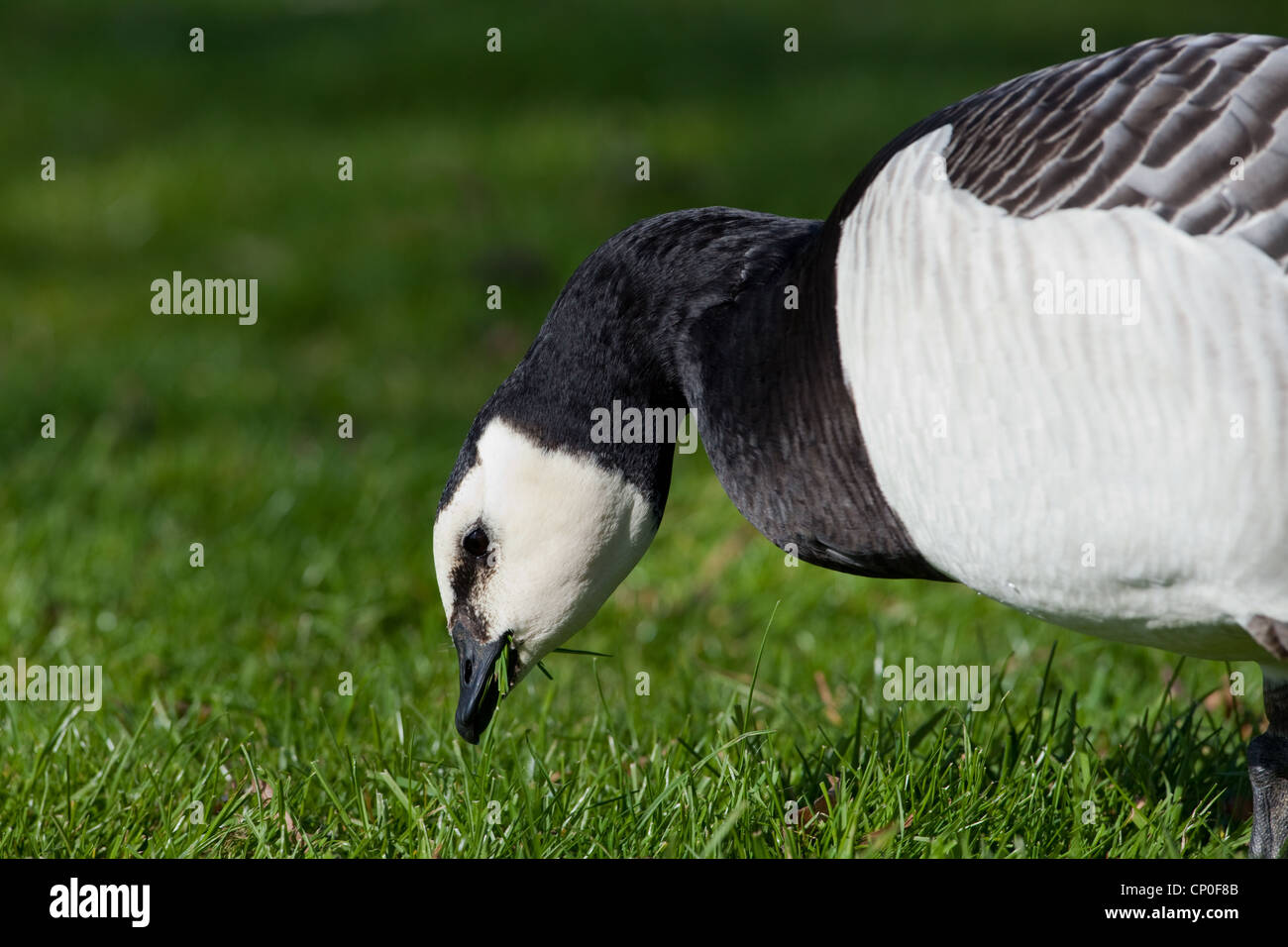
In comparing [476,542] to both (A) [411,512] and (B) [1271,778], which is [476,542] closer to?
(B) [1271,778]

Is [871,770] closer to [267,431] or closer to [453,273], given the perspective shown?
[267,431]

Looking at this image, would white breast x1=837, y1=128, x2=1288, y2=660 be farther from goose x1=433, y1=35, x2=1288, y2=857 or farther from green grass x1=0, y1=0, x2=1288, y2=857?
green grass x1=0, y1=0, x2=1288, y2=857

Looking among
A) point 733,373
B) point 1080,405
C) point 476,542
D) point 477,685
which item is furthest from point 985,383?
point 477,685

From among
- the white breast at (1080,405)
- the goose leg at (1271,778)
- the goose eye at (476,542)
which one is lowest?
the goose leg at (1271,778)

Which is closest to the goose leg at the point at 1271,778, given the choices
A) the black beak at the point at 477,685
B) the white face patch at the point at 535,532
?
the white face patch at the point at 535,532

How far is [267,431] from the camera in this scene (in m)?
6.59

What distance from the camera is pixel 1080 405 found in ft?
8.30

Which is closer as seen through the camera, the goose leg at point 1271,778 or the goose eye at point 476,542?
the goose leg at point 1271,778

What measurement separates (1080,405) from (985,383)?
0.18 meters

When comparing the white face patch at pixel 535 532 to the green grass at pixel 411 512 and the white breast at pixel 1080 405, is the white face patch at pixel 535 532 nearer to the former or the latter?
the green grass at pixel 411 512

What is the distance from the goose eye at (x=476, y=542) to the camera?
339 cm

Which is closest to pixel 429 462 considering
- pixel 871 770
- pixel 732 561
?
pixel 732 561

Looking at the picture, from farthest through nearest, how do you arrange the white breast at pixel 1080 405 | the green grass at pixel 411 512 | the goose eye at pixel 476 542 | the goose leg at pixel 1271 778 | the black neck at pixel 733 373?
the goose eye at pixel 476 542, the green grass at pixel 411 512, the goose leg at pixel 1271 778, the black neck at pixel 733 373, the white breast at pixel 1080 405

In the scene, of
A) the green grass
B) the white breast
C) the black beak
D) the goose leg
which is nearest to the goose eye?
the black beak
